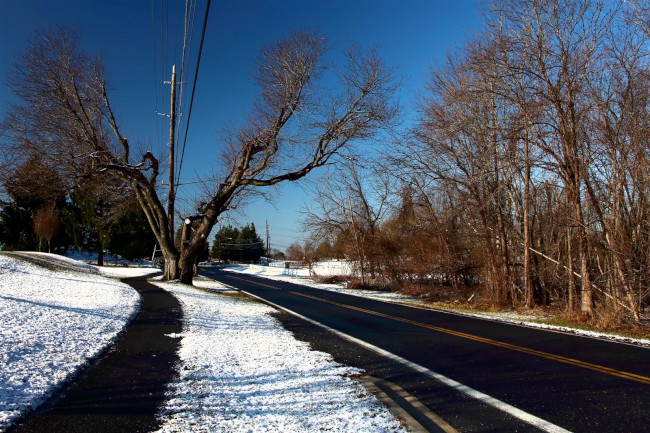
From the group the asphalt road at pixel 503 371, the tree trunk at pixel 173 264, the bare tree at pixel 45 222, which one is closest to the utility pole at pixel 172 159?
the tree trunk at pixel 173 264

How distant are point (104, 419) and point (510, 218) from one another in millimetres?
18495

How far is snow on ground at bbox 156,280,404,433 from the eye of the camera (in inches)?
177

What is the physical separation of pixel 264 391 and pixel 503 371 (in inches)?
145

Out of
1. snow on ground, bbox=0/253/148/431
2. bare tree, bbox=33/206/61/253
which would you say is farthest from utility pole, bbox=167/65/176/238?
bare tree, bbox=33/206/61/253

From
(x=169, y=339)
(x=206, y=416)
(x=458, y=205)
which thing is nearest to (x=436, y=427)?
(x=206, y=416)

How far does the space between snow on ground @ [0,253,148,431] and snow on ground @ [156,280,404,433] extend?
1503 mm

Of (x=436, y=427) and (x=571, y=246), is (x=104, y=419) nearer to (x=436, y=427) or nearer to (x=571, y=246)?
(x=436, y=427)

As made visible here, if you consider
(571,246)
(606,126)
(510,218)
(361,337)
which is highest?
(606,126)

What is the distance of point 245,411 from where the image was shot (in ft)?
15.9

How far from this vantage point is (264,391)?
5562 mm

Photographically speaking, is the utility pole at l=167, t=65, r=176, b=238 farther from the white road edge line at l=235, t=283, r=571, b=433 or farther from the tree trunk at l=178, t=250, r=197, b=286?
the white road edge line at l=235, t=283, r=571, b=433

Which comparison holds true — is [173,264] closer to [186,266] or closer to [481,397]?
[186,266]

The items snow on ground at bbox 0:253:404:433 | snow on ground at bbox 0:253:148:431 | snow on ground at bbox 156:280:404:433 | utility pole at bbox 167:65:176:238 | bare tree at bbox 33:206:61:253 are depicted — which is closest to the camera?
snow on ground at bbox 156:280:404:433

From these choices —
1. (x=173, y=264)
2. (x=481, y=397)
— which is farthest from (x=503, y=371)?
(x=173, y=264)
